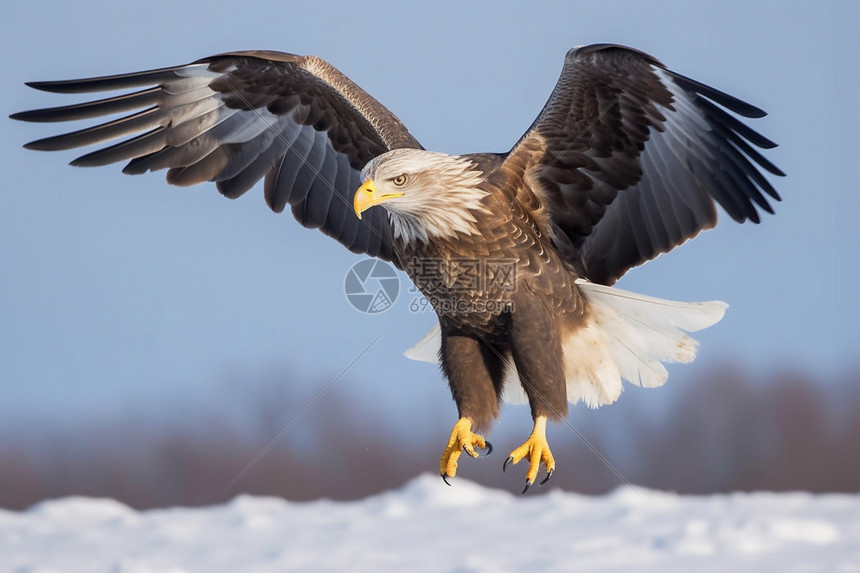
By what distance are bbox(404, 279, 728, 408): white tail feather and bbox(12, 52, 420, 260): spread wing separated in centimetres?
101

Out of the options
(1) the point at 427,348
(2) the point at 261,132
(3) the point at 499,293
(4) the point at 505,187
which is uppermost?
(2) the point at 261,132

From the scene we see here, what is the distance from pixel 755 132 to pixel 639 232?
0.73 metres

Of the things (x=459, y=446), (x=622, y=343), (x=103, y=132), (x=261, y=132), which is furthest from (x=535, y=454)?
(x=103, y=132)

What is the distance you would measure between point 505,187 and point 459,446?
3.97 feet

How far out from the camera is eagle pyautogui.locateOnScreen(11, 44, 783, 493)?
4.41m

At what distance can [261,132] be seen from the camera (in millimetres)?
5461

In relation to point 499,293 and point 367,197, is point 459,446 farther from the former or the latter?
point 367,197

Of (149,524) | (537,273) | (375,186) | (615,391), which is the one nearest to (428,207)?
(375,186)

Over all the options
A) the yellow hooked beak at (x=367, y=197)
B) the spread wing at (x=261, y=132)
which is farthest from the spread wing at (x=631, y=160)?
the spread wing at (x=261, y=132)

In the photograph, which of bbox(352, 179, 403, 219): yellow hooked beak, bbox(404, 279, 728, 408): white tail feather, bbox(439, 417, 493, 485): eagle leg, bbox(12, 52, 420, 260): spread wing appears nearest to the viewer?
bbox(352, 179, 403, 219): yellow hooked beak

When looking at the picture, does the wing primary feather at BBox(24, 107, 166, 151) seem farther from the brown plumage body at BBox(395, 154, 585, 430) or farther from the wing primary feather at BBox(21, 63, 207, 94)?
the brown plumage body at BBox(395, 154, 585, 430)

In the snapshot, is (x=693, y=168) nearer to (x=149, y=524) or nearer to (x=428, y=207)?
(x=428, y=207)

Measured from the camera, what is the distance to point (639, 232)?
4.92 metres

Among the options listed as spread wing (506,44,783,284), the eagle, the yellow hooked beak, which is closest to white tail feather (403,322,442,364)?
the eagle
